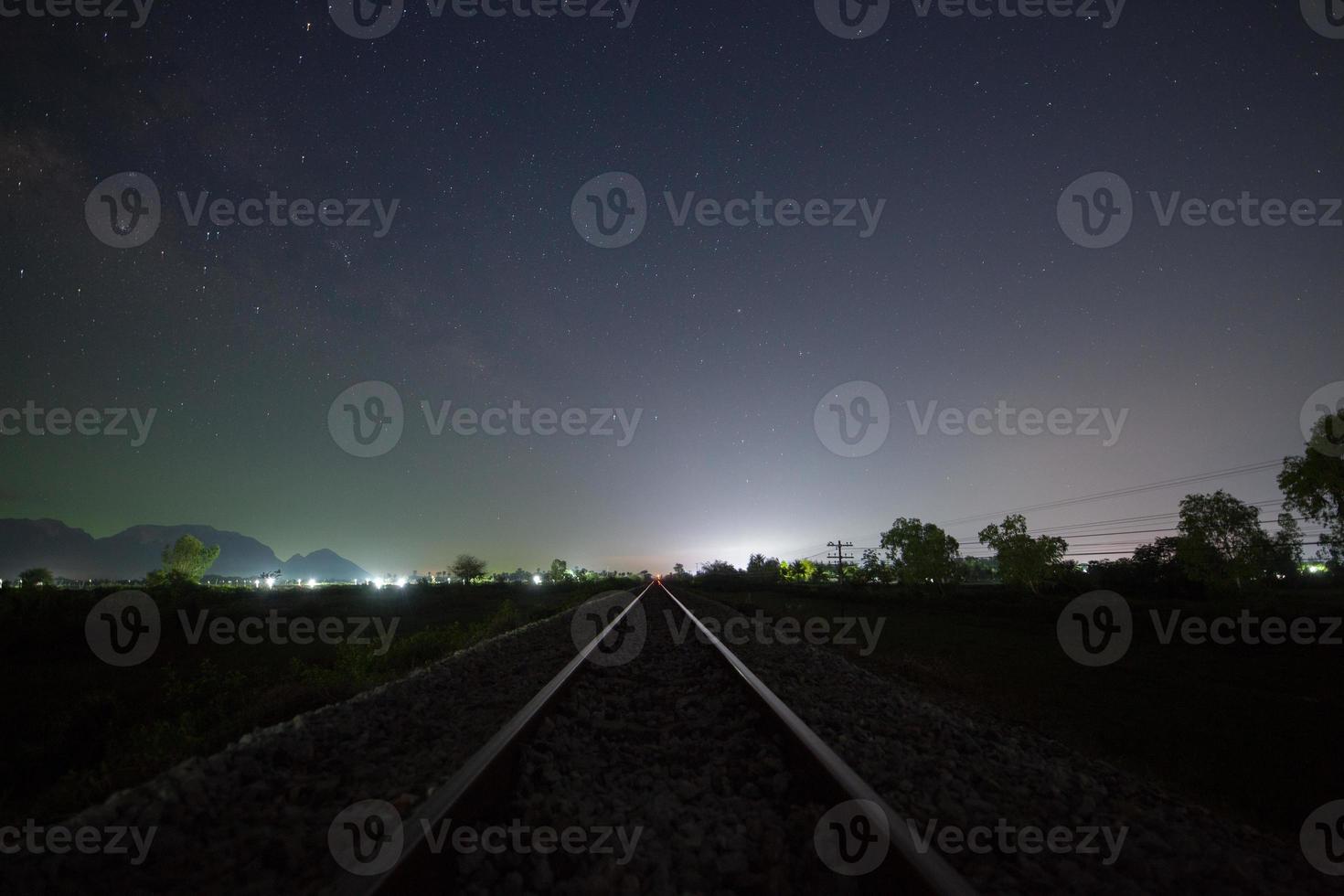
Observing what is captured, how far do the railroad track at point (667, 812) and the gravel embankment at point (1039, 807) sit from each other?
20.5 inches

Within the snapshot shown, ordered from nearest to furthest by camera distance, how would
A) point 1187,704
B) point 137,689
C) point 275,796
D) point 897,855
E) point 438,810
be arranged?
1. point 897,855
2. point 438,810
3. point 275,796
4. point 1187,704
5. point 137,689

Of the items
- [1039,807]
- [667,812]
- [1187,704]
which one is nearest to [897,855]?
[667,812]

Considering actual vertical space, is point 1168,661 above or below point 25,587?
below

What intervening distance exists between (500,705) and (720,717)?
85.7 inches

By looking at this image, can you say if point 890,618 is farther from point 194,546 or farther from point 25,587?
point 194,546

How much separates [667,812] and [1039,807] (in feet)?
7.22

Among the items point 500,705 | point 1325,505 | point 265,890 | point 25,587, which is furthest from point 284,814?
point 1325,505

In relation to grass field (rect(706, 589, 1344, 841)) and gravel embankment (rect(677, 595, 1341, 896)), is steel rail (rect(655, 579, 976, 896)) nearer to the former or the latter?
gravel embankment (rect(677, 595, 1341, 896))

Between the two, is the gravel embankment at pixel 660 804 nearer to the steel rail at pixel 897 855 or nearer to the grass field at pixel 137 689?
the steel rail at pixel 897 855

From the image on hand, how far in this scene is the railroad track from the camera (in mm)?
2107

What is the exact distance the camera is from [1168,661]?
13.5 metres

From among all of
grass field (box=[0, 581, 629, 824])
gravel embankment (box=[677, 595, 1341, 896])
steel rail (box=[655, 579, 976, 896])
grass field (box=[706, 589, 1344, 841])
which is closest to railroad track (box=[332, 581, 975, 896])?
steel rail (box=[655, 579, 976, 896])

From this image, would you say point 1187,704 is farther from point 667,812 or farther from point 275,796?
point 275,796

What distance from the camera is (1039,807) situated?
3121 mm
